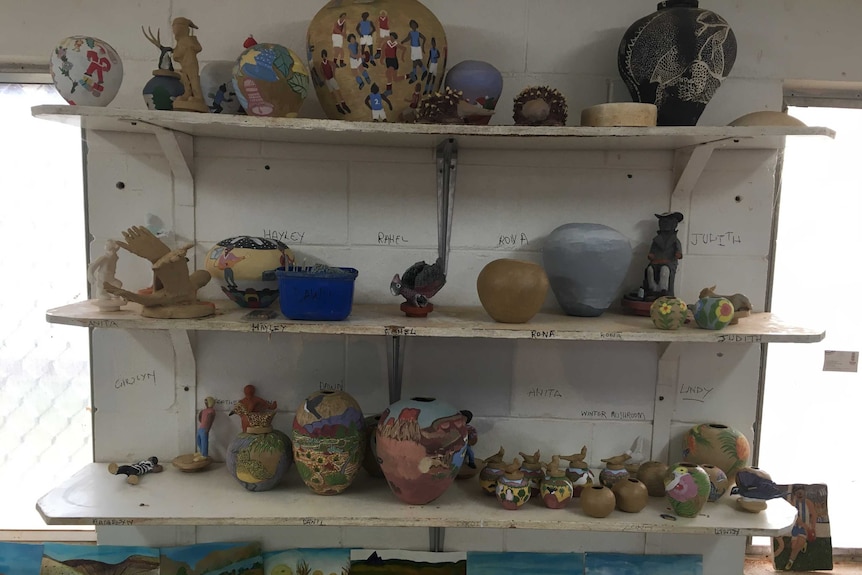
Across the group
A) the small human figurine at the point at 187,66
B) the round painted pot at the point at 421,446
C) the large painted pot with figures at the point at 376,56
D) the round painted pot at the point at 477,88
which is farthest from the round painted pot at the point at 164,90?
the round painted pot at the point at 421,446

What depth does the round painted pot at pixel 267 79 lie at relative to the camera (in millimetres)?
1232

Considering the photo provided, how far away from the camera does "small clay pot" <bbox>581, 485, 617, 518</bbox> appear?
4.33 feet

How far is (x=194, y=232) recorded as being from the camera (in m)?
1.51

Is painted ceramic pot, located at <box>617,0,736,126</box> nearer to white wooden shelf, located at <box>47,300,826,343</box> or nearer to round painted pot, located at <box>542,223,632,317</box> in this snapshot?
round painted pot, located at <box>542,223,632,317</box>

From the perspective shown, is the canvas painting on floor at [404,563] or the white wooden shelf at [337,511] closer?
the white wooden shelf at [337,511]

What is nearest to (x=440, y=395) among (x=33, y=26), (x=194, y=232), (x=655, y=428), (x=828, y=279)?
(x=655, y=428)

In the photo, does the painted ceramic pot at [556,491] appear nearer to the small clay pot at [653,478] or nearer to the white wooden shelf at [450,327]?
the small clay pot at [653,478]

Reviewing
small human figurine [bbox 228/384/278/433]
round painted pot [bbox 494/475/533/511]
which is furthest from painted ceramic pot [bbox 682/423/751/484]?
small human figurine [bbox 228/384/278/433]

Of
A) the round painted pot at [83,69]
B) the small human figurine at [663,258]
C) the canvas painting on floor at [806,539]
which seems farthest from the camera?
the canvas painting on floor at [806,539]

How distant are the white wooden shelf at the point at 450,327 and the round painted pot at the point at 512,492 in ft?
1.05

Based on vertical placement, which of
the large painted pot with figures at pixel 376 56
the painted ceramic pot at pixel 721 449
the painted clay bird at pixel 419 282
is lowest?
the painted ceramic pot at pixel 721 449

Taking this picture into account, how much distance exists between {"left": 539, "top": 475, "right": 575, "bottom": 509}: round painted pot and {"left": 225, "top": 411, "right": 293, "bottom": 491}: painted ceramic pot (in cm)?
58

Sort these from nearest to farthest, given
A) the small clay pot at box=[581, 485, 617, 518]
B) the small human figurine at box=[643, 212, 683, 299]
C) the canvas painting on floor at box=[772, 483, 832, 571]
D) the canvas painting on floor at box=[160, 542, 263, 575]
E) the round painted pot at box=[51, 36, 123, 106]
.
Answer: the round painted pot at box=[51, 36, 123, 106]
the small clay pot at box=[581, 485, 617, 518]
the small human figurine at box=[643, 212, 683, 299]
the canvas painting on floor at box=[160, 542, 263, 575]
the canvas painting on floor at box=[772, 483, 832, 571]

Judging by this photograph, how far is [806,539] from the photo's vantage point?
1666 millimetres
